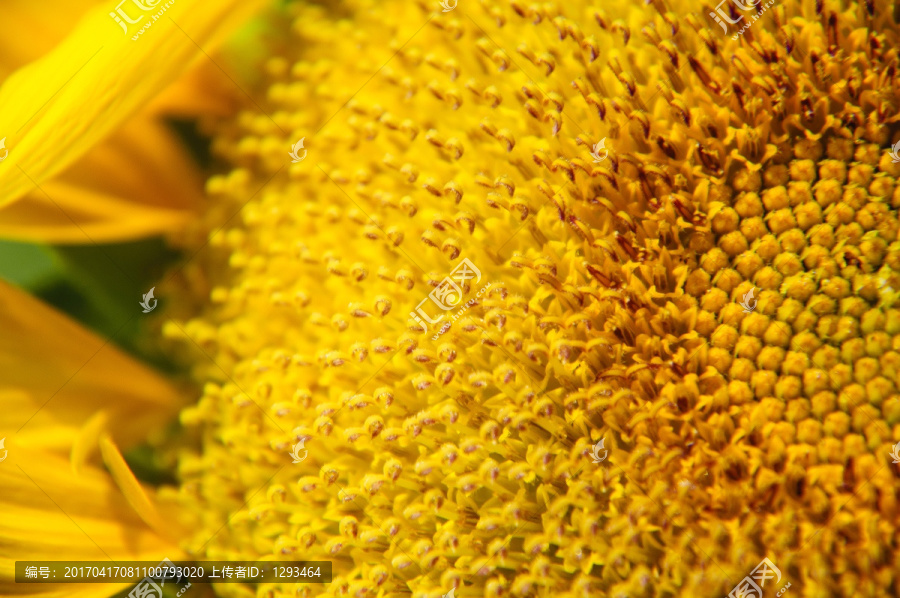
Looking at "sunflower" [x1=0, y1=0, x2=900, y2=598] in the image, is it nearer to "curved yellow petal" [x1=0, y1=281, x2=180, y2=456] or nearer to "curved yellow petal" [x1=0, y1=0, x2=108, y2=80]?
"curved yellow petal" [x1=0, y1=281, x2=180, y2=456]

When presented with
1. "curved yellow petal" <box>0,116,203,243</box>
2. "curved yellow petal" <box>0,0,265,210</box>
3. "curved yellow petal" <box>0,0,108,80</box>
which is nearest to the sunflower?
"curved yellow petal" <box>0,0,265,210</box>

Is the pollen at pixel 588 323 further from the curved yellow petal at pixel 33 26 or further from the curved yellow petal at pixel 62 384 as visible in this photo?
the curved yellow petal at pixel 33 26

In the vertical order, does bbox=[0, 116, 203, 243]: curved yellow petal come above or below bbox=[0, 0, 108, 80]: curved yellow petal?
below

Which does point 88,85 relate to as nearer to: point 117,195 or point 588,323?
point 117,195

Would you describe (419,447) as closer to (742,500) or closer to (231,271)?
(742,500)

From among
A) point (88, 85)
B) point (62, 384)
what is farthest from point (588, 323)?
point (62, 384)
